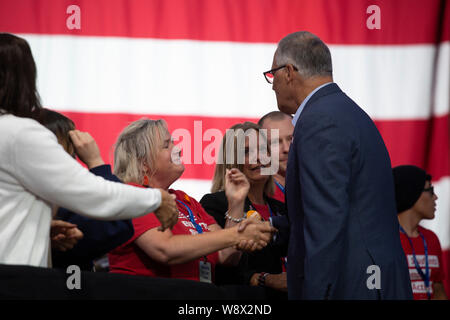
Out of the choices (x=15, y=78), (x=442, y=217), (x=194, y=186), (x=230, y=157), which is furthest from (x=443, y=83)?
(x=15, y=78)

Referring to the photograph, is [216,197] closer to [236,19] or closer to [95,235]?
[95,235]

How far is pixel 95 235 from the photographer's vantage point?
154cm

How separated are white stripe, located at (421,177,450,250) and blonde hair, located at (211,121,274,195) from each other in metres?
1.60

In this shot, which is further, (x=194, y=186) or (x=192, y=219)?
(x=194, y=186)

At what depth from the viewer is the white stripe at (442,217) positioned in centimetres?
358

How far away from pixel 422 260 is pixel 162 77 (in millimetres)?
1830

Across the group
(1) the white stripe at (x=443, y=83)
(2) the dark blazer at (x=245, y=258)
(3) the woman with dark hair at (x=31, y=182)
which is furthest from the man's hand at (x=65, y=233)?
(1) the white stripe at (x=443, y=83)

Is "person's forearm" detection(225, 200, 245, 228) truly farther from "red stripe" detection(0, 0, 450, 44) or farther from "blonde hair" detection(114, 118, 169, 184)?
"red stripe" detection(0, 0, 450, 44)

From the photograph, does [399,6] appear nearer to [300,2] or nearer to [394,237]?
[300,2]

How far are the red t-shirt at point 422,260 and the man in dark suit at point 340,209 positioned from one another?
1346 millimetres

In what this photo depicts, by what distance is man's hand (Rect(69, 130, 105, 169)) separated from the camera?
5.18ft

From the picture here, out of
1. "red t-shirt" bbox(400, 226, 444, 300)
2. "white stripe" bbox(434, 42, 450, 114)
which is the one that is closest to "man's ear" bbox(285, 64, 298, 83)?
"red t-shirt" bbox(400, 226, 444, 300)

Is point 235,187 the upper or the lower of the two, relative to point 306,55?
lower

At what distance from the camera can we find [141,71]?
3.38 metres
